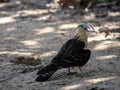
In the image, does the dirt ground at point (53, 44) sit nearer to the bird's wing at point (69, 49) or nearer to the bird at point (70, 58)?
the bird at point (70, 58)

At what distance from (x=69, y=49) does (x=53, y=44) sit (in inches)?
93.9

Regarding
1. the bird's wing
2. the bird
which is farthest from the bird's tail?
the bird's wing

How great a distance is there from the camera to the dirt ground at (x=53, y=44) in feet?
22.3

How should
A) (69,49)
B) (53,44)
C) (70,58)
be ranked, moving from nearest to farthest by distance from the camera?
(70,58) < (69,49) < (53,44)

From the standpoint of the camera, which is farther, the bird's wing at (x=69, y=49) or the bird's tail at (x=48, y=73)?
the bird's wing at (x=69, y=49)

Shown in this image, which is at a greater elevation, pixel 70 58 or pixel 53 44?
pixel 70 58

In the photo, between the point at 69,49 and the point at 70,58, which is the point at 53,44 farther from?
the point at 70,58

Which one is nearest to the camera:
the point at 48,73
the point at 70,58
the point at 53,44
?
the point at 48,73

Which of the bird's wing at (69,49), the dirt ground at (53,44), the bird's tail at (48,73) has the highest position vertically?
the bird's wing at (69,49)

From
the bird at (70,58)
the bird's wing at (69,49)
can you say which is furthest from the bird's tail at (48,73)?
the bird's wing at (69,49)

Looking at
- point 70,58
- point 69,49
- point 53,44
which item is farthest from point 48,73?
point 53,44

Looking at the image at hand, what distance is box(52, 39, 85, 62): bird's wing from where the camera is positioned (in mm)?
7020

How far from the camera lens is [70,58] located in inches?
276

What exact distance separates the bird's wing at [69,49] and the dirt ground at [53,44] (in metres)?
0.32
